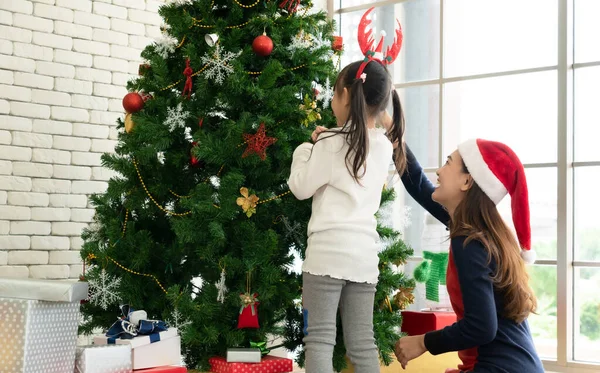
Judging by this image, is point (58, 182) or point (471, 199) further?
point (58, 182)

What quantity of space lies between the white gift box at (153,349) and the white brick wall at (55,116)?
1310mm

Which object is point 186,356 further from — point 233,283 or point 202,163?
point 202,163

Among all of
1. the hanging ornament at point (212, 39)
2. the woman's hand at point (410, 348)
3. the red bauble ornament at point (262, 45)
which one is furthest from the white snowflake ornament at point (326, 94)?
the woman's hand at point (410, 348)

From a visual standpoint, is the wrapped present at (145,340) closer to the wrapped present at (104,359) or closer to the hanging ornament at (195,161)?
the wrapped present at (104,359)

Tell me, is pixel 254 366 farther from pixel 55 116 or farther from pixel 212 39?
pixel 55 116

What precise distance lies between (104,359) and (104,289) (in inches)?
15.4

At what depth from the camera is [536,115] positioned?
12.0 feet

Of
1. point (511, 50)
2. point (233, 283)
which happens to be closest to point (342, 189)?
point (233, 283)

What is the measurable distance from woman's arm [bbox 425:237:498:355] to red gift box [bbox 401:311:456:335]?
881 millimetres

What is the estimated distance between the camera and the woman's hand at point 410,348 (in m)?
2.16

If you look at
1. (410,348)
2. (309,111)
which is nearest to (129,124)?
(309,111)

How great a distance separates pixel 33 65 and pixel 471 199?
2.34 m

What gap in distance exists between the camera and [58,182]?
12.2 feet

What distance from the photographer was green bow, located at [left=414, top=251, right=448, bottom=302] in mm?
3115
